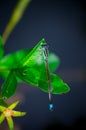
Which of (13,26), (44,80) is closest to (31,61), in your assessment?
(44,80)

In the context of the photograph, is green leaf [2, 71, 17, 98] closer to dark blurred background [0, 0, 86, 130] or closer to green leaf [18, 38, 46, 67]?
green leaf [18, 38, 46, 67]

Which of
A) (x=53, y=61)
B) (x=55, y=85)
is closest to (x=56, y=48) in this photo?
(x=53, y=61)

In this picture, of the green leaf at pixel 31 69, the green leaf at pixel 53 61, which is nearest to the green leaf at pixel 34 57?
the green leaf at pixel 31 69

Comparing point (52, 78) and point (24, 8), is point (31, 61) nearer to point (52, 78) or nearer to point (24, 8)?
point (52, 78)

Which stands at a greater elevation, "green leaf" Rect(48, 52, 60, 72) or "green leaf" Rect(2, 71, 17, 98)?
"green leaf" Rect(48, 52, 60, 72)

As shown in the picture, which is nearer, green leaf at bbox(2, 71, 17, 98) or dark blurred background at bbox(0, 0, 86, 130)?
green leaf at bbox(2, 71, 17, 98)

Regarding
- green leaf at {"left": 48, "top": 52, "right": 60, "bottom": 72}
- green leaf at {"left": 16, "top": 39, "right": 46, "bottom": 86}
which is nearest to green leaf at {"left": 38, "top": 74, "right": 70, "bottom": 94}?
green leaf at {"left": 16, "top": 39, "right": 46, "bottom": 86}

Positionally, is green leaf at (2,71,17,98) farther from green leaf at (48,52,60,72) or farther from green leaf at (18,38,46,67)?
green leaf at (48,52,60,72)

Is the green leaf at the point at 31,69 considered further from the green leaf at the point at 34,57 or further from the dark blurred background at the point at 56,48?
the dark blurred background at the point at 56,48
